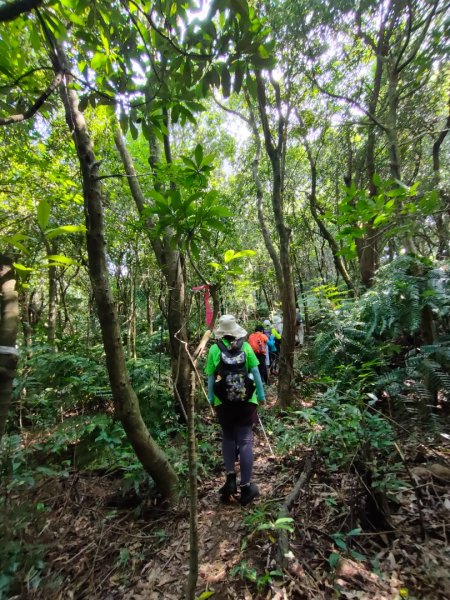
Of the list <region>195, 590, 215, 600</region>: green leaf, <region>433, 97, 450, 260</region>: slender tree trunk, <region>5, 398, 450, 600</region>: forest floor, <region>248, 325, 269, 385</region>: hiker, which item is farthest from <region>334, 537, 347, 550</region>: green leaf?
<region>248, 325, 269, 385</region>: hiker

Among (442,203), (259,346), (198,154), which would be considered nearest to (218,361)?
(198,154)

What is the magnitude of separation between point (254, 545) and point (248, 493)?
0.75 metres

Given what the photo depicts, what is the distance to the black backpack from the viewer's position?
3309mm

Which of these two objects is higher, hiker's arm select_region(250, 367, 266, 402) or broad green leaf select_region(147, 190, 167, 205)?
broad green leaf select_region(147, 190, 167, 205)

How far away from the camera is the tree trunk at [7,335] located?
1102mm

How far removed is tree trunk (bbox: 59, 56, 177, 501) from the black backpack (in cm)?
91

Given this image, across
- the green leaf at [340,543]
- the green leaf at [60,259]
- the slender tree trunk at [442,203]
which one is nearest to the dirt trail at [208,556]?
the green leaf at [340,543]

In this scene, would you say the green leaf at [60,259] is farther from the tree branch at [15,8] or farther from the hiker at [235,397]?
the hiker at [235,397]

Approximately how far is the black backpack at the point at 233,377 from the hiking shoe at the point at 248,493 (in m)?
0.90

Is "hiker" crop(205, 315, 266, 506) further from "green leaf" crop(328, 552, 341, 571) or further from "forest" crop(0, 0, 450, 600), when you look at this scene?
"green leaf" crop(328, 552, 341, 571)

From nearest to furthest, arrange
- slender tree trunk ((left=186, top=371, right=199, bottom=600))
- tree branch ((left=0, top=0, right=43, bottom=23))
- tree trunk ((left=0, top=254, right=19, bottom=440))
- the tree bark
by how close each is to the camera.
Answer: tree trunk ((left=0, top=254, right=19, bottom=440)) → tree branch ((left=0, top=0, right=43, bottom=23)) → slender tree trunk ((left=186, top=371, right=199, bottom=600)) → the tree bark

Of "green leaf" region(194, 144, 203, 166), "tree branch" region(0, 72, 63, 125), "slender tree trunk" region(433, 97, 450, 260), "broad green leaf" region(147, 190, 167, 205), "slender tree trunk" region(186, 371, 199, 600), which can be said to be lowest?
"slender tree trunk" region(186, 371, 199, 600)

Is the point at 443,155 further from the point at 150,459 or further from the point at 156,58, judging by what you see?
the point at 150,459

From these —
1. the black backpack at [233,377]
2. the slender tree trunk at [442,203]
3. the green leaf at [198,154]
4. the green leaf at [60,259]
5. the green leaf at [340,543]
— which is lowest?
the green leaf at [340,543]
